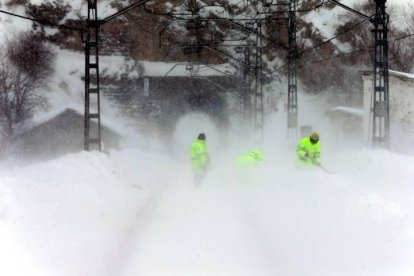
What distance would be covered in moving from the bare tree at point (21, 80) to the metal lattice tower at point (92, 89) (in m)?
4.48

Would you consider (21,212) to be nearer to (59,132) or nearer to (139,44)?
(59,132)

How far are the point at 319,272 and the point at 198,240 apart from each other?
2.54m

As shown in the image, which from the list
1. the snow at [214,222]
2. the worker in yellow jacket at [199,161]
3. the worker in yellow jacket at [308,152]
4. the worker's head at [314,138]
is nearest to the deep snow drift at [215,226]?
the snow at [214,222]

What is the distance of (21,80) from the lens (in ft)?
140

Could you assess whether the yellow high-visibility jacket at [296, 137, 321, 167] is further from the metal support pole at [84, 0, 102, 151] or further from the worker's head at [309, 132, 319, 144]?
the metal support pole at [84, 0, 102, 151]

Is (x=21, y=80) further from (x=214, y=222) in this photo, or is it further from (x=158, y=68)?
(x=214, y=222)

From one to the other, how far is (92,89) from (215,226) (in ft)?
33.1

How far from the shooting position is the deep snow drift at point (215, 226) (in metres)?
7.59

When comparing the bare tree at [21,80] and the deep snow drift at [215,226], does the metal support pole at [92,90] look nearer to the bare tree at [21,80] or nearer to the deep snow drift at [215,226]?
the deep snow drift at [215,226]

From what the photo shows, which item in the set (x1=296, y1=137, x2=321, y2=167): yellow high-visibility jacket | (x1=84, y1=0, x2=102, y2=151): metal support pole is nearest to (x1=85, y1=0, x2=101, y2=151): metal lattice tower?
(x1=84, y1=0, x2=102, y2=151): metal support pole

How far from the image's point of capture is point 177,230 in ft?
32.7

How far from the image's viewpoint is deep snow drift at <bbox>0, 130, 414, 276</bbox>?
7.59m

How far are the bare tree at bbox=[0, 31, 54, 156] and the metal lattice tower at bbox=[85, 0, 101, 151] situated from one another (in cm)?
448

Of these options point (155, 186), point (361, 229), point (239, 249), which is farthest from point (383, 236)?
point (155, 186)
